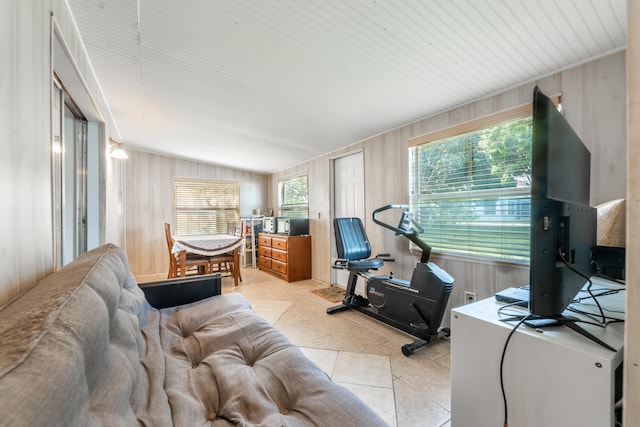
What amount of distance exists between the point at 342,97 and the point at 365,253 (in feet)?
5.47

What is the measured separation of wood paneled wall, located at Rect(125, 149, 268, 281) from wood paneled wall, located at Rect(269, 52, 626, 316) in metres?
3.30

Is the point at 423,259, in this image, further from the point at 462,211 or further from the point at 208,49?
the point at 208,49

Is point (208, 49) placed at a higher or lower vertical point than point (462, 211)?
higher

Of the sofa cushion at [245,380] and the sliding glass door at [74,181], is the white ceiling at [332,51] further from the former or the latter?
the sofa cushion at [245,380]

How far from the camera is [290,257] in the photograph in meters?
4.42

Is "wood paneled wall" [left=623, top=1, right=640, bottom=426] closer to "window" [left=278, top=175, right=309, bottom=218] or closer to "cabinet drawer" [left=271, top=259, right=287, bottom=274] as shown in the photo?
"cabinet drawer" [left=271, top=259, right=287, bottom=274]

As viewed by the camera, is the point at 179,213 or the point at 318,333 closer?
the point at 318,333

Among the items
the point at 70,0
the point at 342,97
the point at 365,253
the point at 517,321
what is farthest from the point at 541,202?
the point at 70,0

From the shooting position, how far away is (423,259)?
2.33 m

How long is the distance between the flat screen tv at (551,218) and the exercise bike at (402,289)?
1.22 meters

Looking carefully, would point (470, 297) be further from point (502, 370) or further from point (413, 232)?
point (502, 370)

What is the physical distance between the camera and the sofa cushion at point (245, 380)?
830 mm

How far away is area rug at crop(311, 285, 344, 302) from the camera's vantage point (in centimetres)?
349

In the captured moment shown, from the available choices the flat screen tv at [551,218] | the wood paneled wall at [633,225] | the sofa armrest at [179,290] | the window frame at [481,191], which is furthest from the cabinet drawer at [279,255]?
the wood paneled wall at [633,225]
